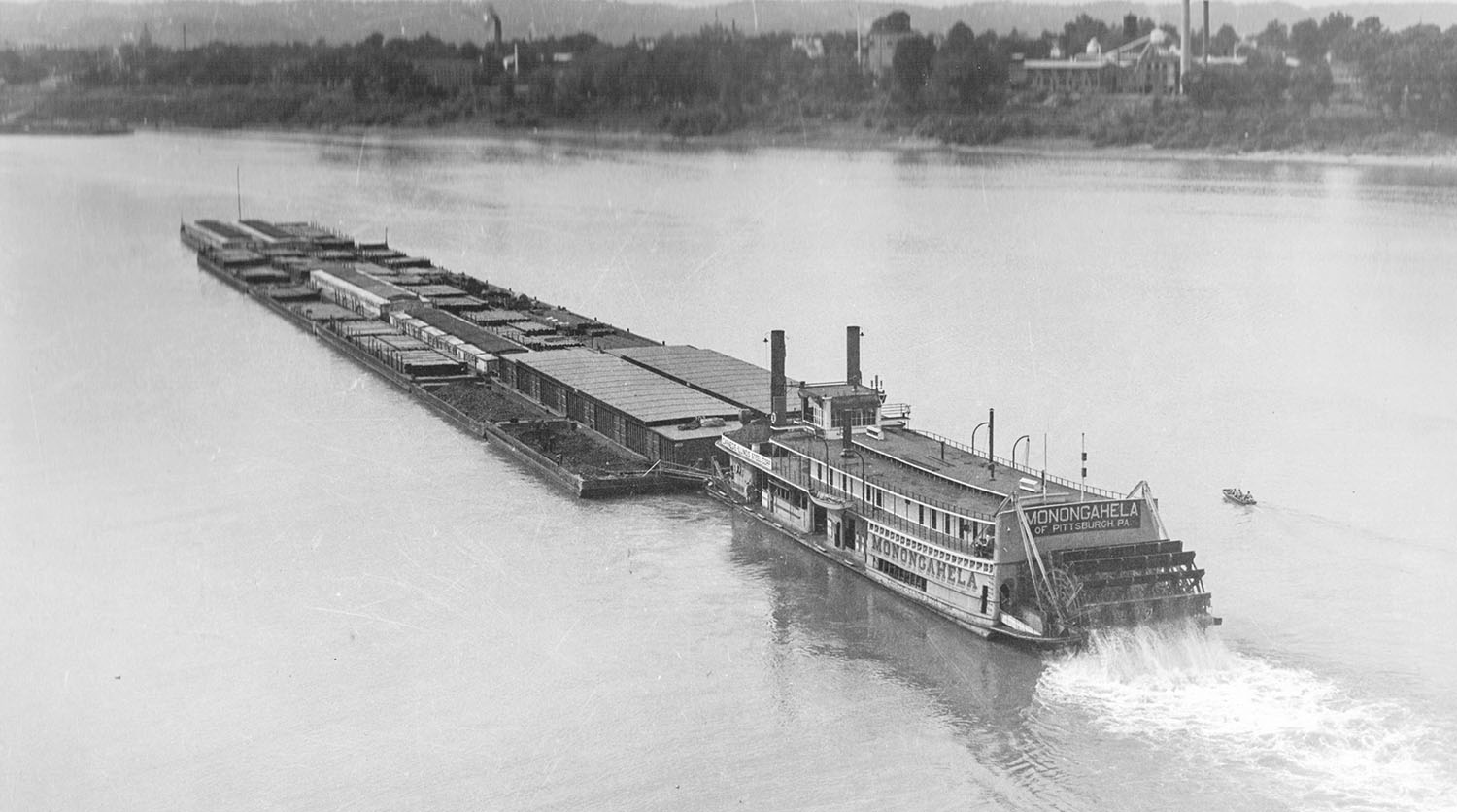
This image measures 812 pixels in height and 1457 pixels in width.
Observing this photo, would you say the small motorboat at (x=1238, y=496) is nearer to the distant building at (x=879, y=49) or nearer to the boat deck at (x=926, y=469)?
the boat deck at (x=926, y=469)

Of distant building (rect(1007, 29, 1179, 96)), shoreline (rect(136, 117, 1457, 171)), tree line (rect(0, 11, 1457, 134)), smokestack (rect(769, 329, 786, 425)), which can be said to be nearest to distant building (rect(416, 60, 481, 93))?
tree line (rect(0, 11, 1457, 134))

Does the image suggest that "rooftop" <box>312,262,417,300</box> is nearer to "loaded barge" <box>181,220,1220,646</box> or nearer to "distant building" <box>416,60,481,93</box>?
"loaded barge" <box>181,220,1220,646</box>

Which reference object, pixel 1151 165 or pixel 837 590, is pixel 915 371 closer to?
pixel 837 590

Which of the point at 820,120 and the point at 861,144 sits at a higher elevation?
the point at 820,120

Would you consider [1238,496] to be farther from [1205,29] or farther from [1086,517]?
[1205,29]

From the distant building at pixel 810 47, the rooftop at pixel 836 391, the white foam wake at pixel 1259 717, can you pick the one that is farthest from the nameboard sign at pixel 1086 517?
the distant building at pixel 810 47

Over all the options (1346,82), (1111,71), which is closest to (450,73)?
(1111,71)

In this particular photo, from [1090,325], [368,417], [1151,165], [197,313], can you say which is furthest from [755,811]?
[1151,165]
